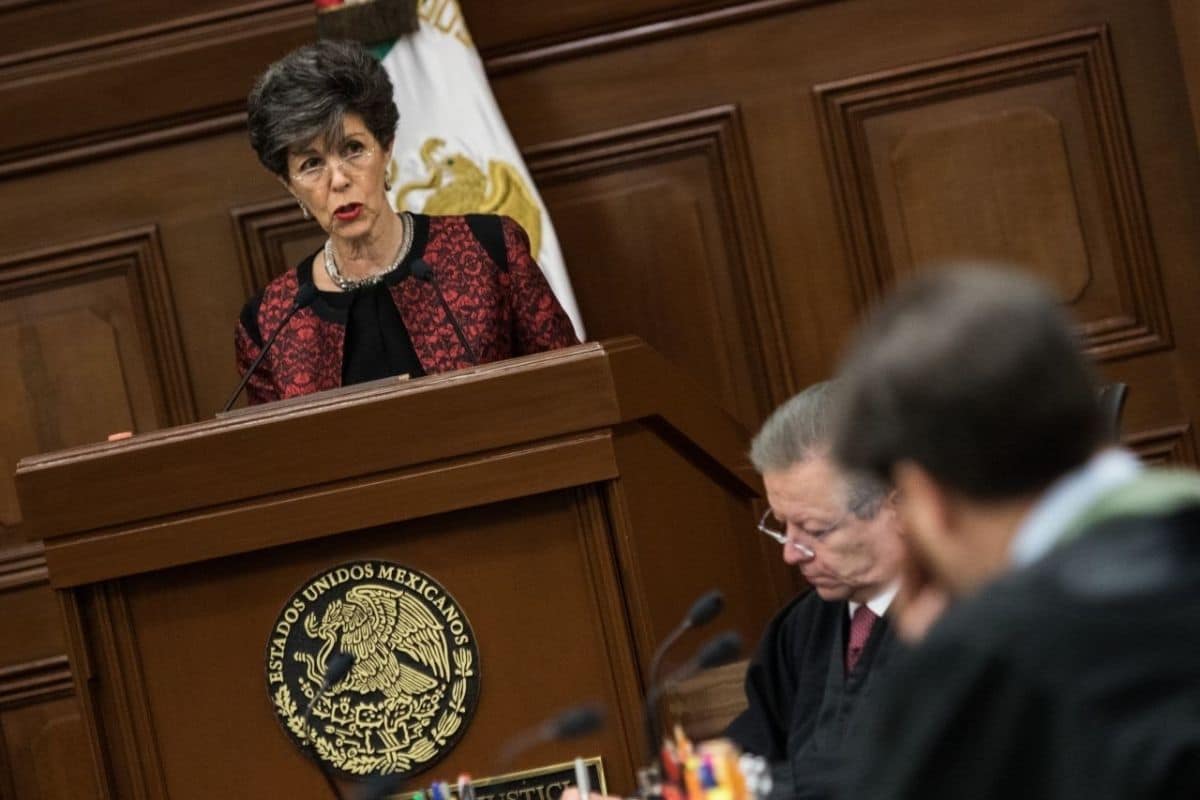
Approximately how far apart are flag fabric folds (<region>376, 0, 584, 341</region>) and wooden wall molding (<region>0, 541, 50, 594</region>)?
1412mm

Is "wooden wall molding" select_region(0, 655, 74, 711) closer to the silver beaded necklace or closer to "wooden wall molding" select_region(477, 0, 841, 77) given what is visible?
the silver beaded necklace

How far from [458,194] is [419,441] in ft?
5.55

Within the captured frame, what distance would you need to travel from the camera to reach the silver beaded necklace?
12.9 feet

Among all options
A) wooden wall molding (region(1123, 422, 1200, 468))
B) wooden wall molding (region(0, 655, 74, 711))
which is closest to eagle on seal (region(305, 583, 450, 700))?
wooden wall molding (region(0, 655, 74, 711))

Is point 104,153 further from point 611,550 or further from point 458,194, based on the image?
point 611,550

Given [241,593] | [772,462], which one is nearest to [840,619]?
[772,462]

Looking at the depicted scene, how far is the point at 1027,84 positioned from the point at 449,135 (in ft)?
5.18

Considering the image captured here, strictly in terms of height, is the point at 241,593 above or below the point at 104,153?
below

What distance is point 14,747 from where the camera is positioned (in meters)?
5.05

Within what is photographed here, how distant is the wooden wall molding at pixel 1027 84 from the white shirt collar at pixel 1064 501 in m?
3.57

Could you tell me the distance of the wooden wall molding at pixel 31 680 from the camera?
504 cm

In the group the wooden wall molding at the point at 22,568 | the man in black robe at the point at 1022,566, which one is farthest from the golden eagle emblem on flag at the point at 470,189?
the man in black robe at the point at 1022,566

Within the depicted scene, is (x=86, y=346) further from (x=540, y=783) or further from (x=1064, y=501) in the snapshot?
(x=1064, y=501)

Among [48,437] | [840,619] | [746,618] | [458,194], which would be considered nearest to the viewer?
[840,619]
